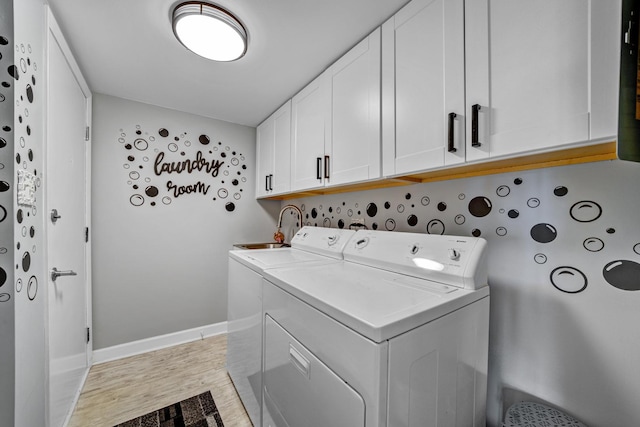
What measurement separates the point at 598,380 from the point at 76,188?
303cm

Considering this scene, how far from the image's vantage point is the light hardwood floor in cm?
160

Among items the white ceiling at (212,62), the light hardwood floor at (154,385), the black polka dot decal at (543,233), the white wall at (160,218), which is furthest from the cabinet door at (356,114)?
the light hardwood floor at (154,385)

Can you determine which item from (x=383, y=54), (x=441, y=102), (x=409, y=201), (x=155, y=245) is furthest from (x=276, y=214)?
(x=441, y=102)

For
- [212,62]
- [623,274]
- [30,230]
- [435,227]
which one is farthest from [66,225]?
[623,274]

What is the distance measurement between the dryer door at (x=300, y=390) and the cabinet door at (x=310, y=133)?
107 centimetres

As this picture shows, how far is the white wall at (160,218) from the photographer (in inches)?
87.0

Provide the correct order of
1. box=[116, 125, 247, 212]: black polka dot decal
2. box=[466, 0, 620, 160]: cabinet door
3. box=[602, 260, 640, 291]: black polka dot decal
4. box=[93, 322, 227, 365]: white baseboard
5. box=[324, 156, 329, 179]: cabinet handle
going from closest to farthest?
box=[466, 0, 620, 160]: cabinet door
box=[602, 260, 640, 291]: black polka dot decal
box=[324, 156, 329, 179]: cabinet handle
box=[93, 322, 227, 365]: white baseboard
box=[116, 125, 247, 212]: black polka dot decal

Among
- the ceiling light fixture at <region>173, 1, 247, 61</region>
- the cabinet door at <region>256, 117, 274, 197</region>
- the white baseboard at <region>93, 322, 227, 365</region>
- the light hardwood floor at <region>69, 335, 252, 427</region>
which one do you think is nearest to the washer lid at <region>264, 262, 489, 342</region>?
the light hardwood floor at <region>69, 335, 252, 427</region>

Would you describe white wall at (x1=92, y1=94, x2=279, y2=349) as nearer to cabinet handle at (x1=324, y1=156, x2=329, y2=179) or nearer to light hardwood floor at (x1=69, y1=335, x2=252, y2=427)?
light hardwood floor at (x1=69, y1=335, x2=252, y2=427)

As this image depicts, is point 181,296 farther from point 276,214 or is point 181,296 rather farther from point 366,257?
point 366,257

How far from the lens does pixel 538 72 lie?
0.80m

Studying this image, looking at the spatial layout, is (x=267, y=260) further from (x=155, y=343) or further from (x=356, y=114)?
(x=155, y=343)

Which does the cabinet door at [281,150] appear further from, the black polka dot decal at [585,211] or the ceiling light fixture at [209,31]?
the black polka dot decal at [585,211]

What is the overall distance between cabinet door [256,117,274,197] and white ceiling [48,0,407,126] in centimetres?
34
